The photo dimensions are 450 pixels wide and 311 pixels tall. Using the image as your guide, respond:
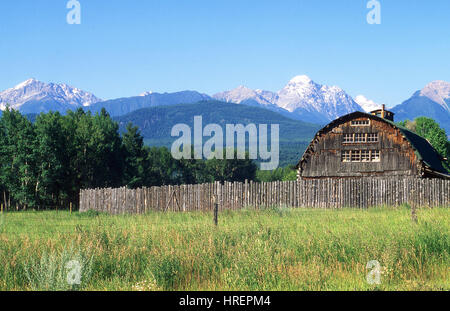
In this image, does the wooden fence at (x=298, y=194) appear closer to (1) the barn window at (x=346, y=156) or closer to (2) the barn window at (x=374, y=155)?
(2) the barn window at (x=374, y=155)

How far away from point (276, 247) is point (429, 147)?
3484 centimetres

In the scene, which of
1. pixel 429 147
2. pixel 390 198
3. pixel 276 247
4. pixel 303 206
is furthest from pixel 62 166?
pixel 276 247

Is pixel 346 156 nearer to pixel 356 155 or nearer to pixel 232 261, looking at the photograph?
pixel 356 155

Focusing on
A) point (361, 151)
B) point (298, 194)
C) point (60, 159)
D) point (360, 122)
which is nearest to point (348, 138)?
point (361, 151)

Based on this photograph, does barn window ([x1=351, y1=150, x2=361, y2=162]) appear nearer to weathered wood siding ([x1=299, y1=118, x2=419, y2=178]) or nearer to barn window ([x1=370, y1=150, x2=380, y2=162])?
weathered wood siding ([x1=299, y1=118, x2=419, y2=178])

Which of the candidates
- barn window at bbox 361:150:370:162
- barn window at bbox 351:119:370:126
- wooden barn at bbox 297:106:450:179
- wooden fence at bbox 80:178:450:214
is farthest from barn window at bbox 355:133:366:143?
wooden fence at bbox 80:178:450:214

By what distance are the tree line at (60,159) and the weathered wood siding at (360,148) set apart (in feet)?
59.4

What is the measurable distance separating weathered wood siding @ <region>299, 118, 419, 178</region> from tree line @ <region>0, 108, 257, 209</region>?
713 inches

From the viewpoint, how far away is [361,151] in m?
35.0

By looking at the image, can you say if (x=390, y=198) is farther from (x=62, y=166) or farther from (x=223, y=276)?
(x=62, y=166)

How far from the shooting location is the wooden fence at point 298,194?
83.8ft

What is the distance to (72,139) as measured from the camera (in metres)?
46.8

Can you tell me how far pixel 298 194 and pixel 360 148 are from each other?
1021 cm

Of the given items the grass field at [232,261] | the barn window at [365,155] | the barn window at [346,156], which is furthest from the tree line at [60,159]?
the grass field at [232,261]
